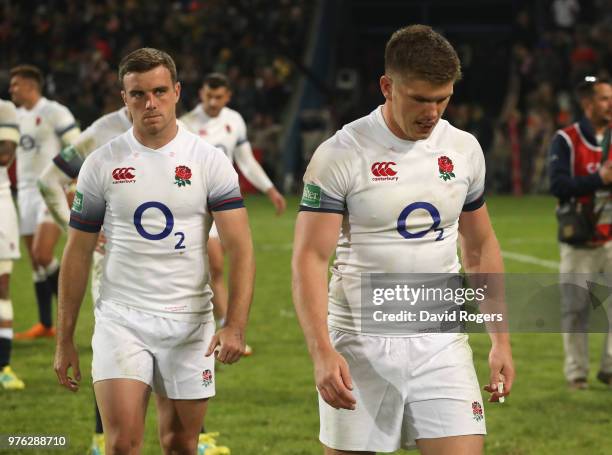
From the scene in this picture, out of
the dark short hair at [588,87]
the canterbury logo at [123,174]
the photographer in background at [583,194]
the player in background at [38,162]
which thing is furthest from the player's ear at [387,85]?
the player in background at [38,162]

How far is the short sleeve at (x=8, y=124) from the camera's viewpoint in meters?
8.26

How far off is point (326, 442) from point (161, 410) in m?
1.14

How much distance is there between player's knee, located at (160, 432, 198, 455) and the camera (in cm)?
518

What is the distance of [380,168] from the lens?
4289 millimetres

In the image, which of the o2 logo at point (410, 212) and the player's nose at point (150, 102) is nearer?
the o2 logo at point (410, 212)

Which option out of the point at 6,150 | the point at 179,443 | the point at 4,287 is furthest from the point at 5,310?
the point at 179,443

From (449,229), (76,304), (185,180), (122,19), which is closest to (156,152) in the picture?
(185,180)

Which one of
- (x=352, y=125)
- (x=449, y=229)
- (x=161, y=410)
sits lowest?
(x=161, y=410)

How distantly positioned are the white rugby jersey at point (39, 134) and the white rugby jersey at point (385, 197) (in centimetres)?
689

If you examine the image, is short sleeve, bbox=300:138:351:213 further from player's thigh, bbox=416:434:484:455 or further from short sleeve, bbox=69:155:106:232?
short sleeve, bbox=69:155:106:232

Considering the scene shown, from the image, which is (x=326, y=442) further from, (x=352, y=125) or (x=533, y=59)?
(x=533, y=59)

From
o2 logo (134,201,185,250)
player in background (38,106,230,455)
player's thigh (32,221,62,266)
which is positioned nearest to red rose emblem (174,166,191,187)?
o2 logo (134,201,185,250)

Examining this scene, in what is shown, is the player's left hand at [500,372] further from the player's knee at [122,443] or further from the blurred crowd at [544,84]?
the blurred crowd at [544,84]

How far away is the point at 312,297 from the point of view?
13.5ft
